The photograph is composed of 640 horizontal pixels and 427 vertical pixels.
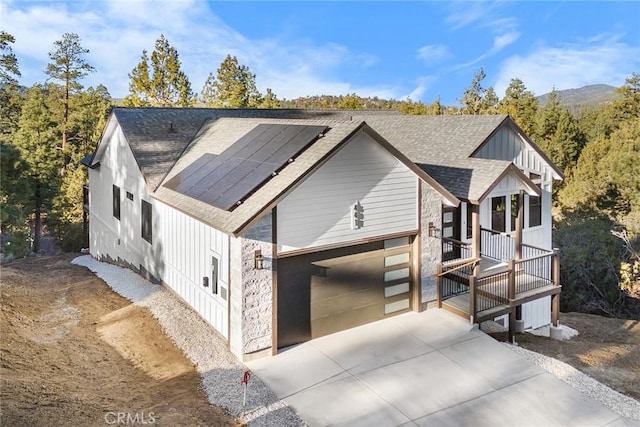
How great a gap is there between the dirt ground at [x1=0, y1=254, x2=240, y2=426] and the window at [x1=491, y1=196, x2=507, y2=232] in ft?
35.2

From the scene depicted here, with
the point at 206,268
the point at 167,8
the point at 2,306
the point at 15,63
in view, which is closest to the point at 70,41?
the point at 15,63

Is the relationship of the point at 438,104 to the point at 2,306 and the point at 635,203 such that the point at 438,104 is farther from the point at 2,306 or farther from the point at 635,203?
the point at 2,306

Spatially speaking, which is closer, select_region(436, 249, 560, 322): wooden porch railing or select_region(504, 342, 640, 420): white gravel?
select_region(504, 342, 640, 420): white gravel

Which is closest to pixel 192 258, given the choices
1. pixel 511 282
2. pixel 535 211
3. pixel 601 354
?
pixel 511 282

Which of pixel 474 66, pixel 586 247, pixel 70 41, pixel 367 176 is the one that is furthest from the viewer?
pixel 474 66

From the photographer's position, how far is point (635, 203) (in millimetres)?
26406

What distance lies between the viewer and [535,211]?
16.7 m

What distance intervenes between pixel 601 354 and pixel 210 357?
10.1 metres

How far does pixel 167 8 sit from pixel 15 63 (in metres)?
9.63

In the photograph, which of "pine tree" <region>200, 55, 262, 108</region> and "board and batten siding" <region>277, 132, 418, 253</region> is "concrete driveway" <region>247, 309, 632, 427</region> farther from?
"pine tree" <region>200, 55, 262, 108</region>

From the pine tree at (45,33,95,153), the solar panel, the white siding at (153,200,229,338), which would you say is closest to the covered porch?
the solar panel

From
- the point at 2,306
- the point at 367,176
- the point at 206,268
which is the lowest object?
the point at 2,306
